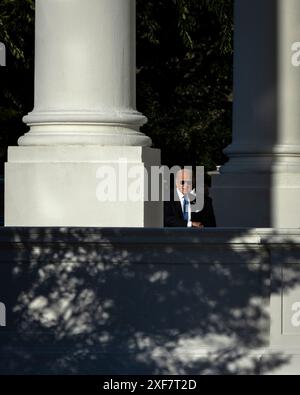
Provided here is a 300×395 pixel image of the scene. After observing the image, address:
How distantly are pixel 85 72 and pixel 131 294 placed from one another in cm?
341

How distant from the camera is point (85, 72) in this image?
18.3m

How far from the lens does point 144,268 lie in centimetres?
1688

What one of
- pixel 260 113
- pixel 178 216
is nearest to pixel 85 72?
pixel 178 216

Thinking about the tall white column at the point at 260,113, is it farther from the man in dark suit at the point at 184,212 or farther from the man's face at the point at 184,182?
the man's face at the point at 184,182

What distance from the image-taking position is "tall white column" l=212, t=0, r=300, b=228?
85.5 feet

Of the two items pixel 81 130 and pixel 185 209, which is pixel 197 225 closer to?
pixel 185 209

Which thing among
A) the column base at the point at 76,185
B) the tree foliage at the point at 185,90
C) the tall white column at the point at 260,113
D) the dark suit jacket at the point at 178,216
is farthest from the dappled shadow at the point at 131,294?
the tree foliage at the point at 185,90

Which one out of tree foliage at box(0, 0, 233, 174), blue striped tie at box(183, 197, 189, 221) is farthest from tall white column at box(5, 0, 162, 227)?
tree foliage at box(0, 0, 233, 174)

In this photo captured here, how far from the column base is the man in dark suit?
8.01 meters

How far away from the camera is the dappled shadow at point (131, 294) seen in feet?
54.8

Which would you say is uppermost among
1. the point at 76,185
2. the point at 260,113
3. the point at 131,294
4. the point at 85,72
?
the point at 85,72

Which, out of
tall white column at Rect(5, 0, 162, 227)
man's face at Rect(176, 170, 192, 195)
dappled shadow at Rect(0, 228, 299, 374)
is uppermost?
tall white column at Rect(5, 0, 162, 227)

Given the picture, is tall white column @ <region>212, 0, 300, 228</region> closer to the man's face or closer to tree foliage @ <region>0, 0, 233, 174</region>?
the man's face

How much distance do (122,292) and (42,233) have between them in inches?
50.2
